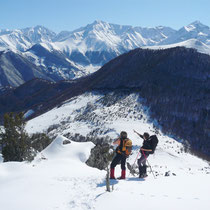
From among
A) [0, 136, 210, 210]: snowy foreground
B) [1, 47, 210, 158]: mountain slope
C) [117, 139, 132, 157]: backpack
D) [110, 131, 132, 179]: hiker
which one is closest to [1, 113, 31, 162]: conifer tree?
[0, 136, 210, 210]: snowy foreground

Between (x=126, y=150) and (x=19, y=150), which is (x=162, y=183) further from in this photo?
(x=19, y=150)

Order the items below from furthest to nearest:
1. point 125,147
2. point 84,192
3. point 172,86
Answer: point 172,86 → point 125,147 → point 84,192

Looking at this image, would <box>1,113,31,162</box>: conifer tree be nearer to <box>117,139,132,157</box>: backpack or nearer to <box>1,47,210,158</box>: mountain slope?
<box>117,139,132,157</box>: backpack

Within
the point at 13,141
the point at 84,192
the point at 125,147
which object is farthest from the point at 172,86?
the point at 84,192

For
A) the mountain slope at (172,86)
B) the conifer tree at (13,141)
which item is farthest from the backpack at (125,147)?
the mountain slope at (172,86)

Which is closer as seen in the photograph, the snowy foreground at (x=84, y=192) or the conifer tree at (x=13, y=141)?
the snowy foreground at (x=84, y=192)

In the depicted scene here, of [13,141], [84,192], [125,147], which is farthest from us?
[13,141]

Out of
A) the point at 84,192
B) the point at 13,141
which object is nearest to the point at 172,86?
the point at 13,141

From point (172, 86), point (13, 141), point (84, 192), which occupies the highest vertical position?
point (172, 86)

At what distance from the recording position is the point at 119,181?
13469mm

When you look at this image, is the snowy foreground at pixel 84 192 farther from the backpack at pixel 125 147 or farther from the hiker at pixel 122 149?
the backpack at pixel 125 147

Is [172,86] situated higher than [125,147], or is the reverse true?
[172,86]

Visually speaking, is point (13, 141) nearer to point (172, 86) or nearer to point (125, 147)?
point (125, 147)

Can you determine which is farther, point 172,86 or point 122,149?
point 172,86
